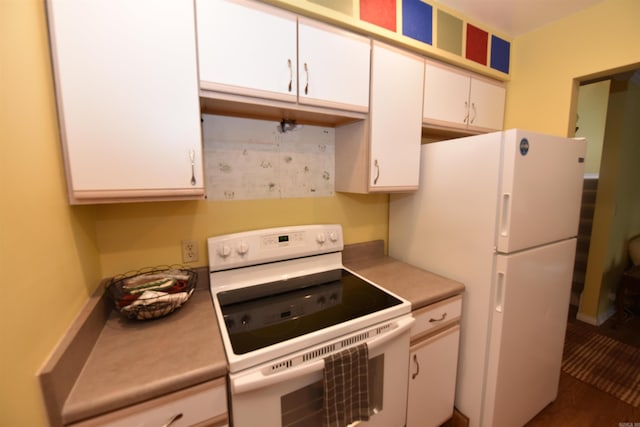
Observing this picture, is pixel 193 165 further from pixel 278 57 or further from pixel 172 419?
pixel 172 419

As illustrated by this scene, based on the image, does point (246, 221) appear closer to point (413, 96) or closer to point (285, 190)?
point (285, 190)

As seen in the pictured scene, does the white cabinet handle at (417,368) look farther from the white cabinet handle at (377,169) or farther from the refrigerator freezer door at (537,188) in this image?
the white cabinet handle at (377,169)

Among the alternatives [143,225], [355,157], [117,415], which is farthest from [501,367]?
[143,225]

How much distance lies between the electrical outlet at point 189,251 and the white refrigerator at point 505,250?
1304 millimetres

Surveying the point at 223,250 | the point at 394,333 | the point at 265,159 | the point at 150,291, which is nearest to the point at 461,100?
the point at 265,159

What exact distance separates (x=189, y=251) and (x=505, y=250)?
1518 mm

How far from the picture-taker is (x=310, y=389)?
1.04m

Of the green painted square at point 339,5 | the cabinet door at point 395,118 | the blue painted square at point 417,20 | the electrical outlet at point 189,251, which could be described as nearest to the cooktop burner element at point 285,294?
the electrical outlet at point 189,251

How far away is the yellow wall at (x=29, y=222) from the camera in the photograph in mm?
565

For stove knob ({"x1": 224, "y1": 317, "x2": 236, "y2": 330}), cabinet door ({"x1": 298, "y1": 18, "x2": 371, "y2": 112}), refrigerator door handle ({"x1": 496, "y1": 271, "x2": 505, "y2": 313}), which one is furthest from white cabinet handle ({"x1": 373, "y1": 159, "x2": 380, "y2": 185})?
stove knob ({"x1": 224, "y1": 317, "x2": 236, "y2": 330})

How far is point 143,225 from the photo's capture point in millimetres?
1253

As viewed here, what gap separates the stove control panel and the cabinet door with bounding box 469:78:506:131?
122cm

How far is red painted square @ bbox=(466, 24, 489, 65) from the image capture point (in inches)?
68.4

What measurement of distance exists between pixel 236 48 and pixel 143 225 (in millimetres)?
878
